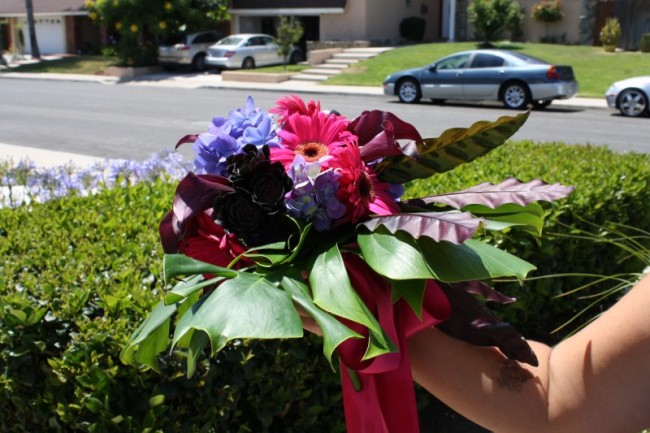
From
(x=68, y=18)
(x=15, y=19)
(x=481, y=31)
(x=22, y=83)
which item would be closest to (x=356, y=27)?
(x=481, y=31)

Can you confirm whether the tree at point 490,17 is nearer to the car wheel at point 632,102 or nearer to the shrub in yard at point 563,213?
the car wheel at point 632,102

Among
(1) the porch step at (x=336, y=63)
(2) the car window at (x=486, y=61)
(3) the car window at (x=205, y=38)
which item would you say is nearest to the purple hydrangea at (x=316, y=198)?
(2) the car window at (x=486, y=61)

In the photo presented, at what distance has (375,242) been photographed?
1.39 metres

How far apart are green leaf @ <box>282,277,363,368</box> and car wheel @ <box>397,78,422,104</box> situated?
20.8 m

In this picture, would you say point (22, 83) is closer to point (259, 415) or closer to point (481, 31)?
point (481, 31)

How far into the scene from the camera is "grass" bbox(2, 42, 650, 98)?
24.8 m

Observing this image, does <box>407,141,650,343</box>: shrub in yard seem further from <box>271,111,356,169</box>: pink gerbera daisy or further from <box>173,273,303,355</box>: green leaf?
<box>173,273,303,355</box>: green leaf

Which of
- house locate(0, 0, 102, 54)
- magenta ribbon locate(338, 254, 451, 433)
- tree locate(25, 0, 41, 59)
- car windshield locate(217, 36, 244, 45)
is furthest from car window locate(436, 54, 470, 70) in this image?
house locate(0, 0, 102, 54)

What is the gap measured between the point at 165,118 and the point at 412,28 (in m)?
22.0

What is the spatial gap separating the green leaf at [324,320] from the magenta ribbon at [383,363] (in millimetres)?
142

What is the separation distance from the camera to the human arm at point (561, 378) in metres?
1.48

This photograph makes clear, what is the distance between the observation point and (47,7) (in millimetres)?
→ 45125

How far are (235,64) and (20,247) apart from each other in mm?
29594

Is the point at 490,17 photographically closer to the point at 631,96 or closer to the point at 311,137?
the point at 631,96
